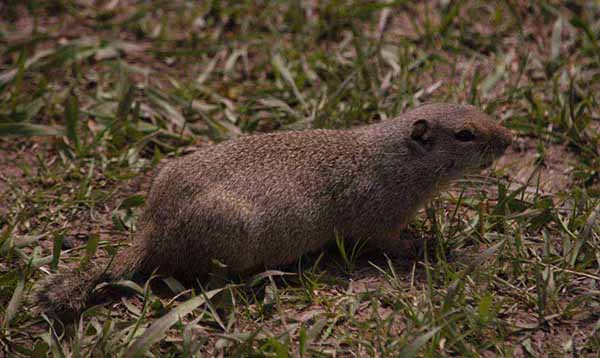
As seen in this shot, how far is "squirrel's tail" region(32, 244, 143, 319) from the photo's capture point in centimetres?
480

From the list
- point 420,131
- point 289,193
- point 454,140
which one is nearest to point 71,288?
point 289,193

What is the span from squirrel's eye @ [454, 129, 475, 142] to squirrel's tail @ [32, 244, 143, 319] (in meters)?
2.43

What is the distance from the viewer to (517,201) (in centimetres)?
571

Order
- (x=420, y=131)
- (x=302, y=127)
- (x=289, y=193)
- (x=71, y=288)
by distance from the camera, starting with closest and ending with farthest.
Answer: (x=71, y=288) → (x=289, y=193) → (x=420, y=131) → (x=302, y=127)

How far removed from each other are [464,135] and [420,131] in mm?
320

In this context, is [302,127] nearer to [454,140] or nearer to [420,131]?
[420,131]

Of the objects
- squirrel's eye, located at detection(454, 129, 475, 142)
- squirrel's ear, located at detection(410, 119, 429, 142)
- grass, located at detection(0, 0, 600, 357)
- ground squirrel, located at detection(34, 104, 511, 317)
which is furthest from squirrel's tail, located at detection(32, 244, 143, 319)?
squirrel's eye, located at detection(454, 129, 475, 142)

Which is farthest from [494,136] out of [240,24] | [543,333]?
[240,24]

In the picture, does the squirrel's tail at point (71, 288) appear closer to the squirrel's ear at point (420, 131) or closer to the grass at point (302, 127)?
the grass at point (302, 127)

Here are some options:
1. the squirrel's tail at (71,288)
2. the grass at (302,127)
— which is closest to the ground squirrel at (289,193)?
the squirrel's tail at (71,288)

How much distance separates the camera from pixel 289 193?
5195 mm

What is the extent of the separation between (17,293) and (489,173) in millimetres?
3590

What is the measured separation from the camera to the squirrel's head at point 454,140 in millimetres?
5523

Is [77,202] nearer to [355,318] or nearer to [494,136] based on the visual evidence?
[355,318]
